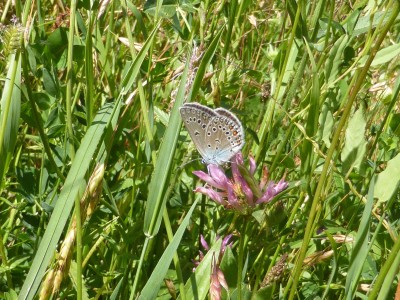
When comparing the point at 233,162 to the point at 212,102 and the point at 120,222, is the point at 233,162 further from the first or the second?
the point at 212,102

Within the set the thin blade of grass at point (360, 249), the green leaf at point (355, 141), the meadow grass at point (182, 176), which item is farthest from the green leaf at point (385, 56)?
the thin blade of grass at point (360, 249)

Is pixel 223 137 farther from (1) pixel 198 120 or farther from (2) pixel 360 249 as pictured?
(2) pixel 360 249

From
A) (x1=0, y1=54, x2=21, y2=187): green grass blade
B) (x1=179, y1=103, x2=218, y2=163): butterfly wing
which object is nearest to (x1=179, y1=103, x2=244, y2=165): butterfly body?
(x1=179, y1=103, x2=218, y2=163): butterfly wing

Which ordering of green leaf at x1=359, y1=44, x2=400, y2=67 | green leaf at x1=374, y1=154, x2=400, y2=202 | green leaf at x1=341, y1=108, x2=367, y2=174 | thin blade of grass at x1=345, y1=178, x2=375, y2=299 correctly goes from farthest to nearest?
green leaf at x1=359, y1=44, x2=400, y2=67 < green leaf at x1=341, y1=108, x2=367, y2=174 < green leaf at x1=374, y1=154, x2=400, y2=202 < thin blade of grass at x1=345, y1=178, x2=375, y2=299

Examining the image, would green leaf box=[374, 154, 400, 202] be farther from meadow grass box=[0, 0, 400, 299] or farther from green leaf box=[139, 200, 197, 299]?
green leaf box=[139, 200, 197, 299]

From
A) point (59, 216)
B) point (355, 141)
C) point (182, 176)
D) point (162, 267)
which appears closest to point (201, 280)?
point (162, 267)

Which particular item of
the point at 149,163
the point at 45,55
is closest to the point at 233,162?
the point at 149,163

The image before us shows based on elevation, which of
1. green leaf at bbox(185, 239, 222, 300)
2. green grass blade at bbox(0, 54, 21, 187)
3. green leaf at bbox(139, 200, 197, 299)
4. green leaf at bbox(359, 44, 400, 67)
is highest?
green leaf at bbox(359, 44, 400, 67)
